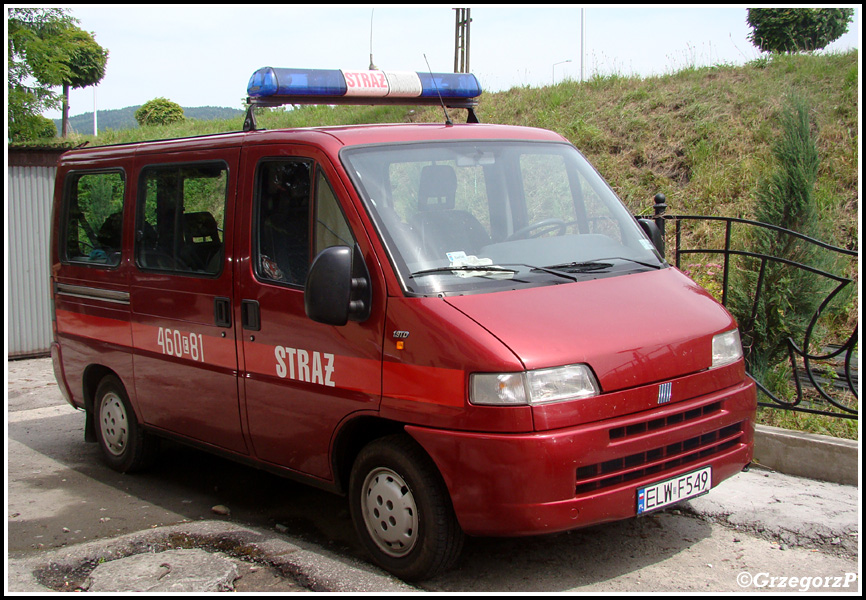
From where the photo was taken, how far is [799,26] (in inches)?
721

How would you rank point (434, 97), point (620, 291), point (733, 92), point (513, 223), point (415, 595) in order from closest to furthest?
point (415, 595) < point (620, 291) < point (513, 223) < point (434, 97) < point (733, 92)

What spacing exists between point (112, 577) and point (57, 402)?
201 inches

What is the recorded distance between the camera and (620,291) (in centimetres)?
436

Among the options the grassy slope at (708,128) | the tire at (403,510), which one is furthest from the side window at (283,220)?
the grassy slope at (708,128)

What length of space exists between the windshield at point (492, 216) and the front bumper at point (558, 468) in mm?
783

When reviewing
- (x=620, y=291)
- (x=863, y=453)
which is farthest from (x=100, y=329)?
(x=863, y=453)

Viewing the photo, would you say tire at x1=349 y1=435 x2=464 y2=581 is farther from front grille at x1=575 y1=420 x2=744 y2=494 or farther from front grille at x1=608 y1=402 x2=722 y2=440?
front grille at x1=608 y1=402 x2=722 y2=440

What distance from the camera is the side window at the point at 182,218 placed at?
17.4ft

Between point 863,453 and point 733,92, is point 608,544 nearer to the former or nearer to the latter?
point 863,453

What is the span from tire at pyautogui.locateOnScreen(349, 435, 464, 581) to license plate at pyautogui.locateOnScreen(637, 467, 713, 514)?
0.87m

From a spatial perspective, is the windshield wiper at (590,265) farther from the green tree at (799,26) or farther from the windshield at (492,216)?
the green tree at (799,26)

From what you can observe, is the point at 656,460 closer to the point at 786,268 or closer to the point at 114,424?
the point at 786,268

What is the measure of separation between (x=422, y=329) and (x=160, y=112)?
138ft

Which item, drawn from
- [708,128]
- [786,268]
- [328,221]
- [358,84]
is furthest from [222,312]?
[708,128]
